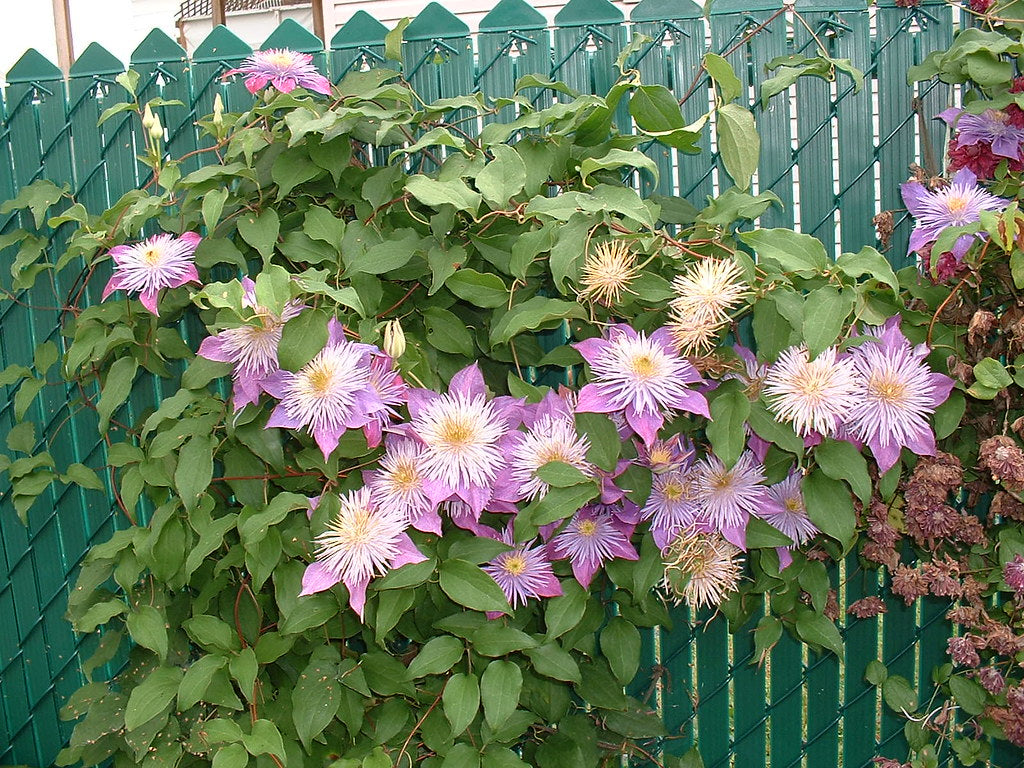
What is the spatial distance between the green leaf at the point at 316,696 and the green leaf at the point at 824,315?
2.66 ft

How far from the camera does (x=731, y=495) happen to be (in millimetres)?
1296

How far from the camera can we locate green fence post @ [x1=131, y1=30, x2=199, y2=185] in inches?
64.2

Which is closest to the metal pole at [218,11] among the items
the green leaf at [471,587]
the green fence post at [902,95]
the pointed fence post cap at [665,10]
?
the pointed fence post cap at [665,10]

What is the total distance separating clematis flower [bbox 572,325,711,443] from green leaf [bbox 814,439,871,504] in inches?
8.1

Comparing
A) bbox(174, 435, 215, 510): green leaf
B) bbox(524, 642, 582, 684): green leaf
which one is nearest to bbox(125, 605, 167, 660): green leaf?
bbox(174, 435, 215, 510): green leaf

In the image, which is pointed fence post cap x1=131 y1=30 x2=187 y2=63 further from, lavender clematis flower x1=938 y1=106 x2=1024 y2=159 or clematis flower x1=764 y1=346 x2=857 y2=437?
lavender clematis flower x1=938 y1=106 x2=1024 y2=159

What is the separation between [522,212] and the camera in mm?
1312

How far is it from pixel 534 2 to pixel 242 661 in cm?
269

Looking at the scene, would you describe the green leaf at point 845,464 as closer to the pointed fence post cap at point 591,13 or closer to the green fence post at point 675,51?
the green fence post at point 675,51

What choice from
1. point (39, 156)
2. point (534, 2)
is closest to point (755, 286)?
point (39, 156)

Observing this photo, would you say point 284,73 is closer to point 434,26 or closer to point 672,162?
point 434,26

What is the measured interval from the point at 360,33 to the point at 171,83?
1.18 feet

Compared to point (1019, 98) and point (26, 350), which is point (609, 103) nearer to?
point (1019, 98)

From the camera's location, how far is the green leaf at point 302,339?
1151 millimetres
